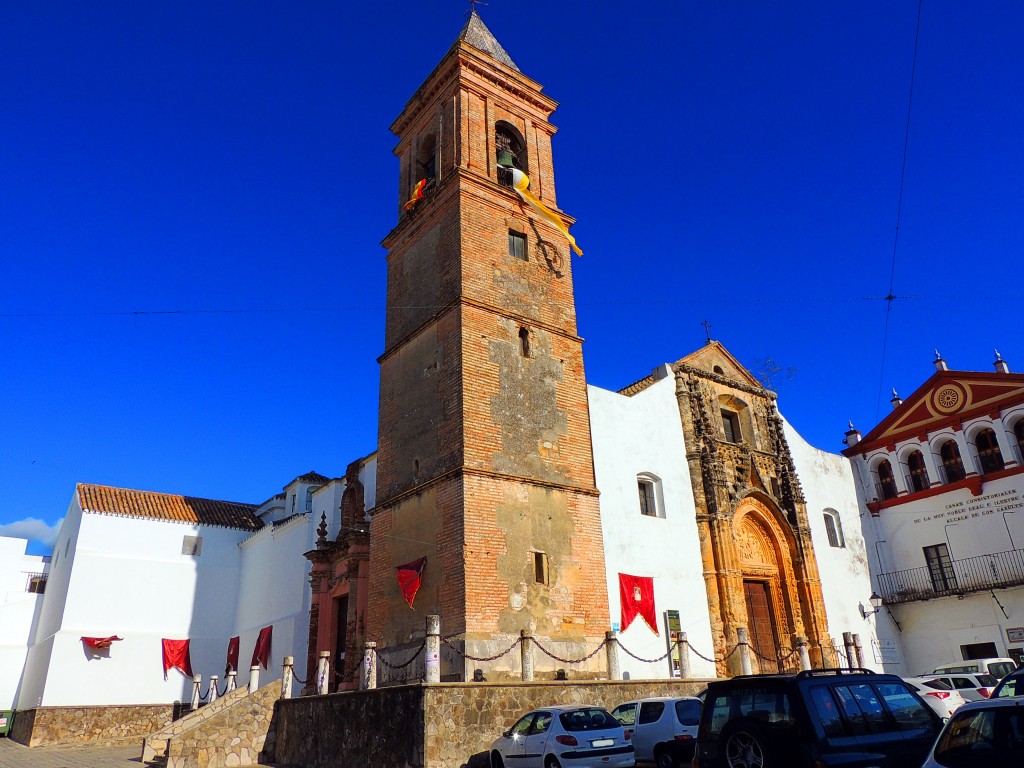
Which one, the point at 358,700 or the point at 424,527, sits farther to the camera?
the point at 424,527

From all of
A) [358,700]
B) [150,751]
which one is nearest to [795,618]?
[358,700]

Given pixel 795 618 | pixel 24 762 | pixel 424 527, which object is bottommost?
pixel 24 762

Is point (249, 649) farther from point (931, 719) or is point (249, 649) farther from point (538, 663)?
point (931, 719)

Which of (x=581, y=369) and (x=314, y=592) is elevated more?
(x=581, y=369)

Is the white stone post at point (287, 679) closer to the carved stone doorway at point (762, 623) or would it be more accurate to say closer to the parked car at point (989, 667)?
the carved stone doorway at point (762, 623)

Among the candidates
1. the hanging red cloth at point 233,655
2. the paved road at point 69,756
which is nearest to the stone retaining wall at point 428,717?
the paved road at point 69,756

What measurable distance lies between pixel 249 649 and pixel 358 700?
14482mm

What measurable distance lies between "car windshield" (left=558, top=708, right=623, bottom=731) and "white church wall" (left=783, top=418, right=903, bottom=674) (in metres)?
14.5

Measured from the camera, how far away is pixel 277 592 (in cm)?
2680

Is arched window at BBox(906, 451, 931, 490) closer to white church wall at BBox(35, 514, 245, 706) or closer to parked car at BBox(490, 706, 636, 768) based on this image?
parked car at BBox(490, 706, 636, 768)

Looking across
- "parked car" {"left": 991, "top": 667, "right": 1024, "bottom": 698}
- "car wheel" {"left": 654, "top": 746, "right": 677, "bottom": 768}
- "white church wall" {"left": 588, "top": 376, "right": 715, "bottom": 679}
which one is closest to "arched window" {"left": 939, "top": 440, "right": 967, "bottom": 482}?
"white church wall" {"left": 588, "top": 376, "right": 715, "bottom": 679}

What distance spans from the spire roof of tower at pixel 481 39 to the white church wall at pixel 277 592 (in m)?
15.6

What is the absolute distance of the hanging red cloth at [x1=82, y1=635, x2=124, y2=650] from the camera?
1038 inches

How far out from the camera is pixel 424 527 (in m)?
17.2
